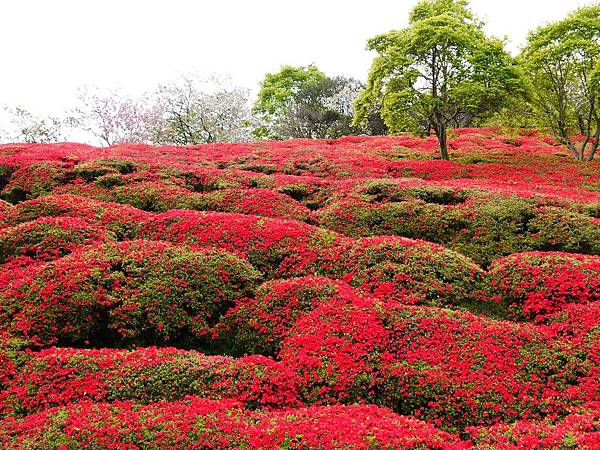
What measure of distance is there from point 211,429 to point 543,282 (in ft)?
31.6

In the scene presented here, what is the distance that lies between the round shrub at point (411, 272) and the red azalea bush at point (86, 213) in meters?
8.06

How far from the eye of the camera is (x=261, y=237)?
48.9ft

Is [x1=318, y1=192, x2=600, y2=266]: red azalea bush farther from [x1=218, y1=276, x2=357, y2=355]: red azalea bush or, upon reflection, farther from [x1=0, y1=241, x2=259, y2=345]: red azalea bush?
[x1=0, y1=241, x2=259, y2=345]: red azalea bush

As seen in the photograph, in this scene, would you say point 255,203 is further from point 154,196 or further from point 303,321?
point 303,321

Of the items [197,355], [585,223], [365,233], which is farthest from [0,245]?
[585,223]

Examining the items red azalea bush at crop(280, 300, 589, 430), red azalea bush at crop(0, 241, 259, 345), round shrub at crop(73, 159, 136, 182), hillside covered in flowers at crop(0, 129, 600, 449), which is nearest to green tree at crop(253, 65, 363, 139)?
round shrub at crop(73, 159, 136, 182)

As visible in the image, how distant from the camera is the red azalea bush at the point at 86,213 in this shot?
54.0ft

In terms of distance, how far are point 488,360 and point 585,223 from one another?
9344 mm

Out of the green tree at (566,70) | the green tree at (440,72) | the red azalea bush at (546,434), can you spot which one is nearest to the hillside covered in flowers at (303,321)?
the red azalea bush at (546,434)

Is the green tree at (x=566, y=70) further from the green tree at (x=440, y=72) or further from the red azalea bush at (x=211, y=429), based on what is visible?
the red azalea bush at (x=211, y=429)

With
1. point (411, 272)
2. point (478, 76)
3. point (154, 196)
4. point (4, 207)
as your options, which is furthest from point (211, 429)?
point (478, 76)

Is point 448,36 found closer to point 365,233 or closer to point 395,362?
point 365,233

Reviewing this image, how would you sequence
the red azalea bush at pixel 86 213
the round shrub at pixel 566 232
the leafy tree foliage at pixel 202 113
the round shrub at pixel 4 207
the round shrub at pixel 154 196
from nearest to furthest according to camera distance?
the round shrub at pixel 566 232, the red azalea bush at pixel 86 213, the round shrub at pixel 4 207, the round shrub at pixel 154 196, the leafy tree foliage at pixel 202 113

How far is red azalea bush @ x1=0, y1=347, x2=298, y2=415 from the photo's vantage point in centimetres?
865
